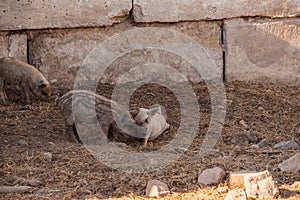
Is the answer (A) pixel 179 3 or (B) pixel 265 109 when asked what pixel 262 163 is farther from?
(A) pixel 179 3

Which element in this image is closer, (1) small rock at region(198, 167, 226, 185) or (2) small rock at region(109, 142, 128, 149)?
(1) small rock at region(198, 167, 226, 185)

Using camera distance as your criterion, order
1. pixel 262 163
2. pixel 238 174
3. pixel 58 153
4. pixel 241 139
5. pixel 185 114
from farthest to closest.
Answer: pixel 185 114 < pixel 241 139 < pixel 58 153 < pixel 262 163 < pixel 238 174

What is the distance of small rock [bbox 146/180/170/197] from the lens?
15.4 ft

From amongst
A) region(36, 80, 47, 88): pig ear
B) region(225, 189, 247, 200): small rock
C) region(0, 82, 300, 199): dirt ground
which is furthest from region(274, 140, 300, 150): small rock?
region(36, 80, 47, 88): pig ear

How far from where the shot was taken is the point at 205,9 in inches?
304

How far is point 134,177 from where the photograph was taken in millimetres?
5035

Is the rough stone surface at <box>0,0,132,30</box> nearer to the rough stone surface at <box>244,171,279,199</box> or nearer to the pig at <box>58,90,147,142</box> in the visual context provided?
the pig at <box>58,90,147,142</box>

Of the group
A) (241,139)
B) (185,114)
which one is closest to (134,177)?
(241,139)

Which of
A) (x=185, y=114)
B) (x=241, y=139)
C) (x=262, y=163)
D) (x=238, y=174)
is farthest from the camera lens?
(x=185, y=114)

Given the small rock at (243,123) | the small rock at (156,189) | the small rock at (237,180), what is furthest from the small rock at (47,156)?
the small rock at (243,123)

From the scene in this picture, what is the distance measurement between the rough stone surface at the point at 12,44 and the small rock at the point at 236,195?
3684mm

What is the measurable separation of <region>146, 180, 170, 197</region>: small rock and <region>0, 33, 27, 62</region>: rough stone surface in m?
3.25

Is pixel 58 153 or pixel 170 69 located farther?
pixel 170 69

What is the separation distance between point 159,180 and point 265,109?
2.41 metres
